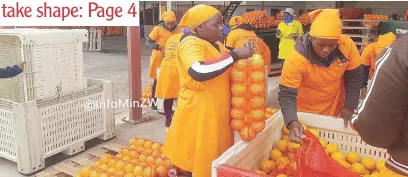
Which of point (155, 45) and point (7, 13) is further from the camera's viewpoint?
point (7, 13)

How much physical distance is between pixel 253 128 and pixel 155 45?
408 cm

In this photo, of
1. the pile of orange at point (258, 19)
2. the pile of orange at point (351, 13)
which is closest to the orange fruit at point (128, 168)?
the pile of orange at point (258, 19)

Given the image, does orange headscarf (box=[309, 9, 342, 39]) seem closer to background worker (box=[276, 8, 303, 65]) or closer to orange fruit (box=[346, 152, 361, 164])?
orange fruit (box=[346, 152, 361, 164])

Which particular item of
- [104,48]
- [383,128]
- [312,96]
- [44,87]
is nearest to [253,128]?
[312,96]

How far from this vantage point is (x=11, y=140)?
378 centimetres

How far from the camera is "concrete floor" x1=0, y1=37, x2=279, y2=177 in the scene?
4174 millimetres

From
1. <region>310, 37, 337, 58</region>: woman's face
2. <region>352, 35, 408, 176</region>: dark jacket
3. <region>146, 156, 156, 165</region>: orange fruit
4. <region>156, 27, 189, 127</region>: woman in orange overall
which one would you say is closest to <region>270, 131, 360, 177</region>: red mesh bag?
<region>352, 35, 408, 176</region>: dark jacket

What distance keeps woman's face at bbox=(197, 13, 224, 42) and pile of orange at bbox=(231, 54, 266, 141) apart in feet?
0.83

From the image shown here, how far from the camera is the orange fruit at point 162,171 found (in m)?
3.09

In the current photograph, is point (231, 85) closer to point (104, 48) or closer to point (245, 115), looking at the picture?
point (245, 115)

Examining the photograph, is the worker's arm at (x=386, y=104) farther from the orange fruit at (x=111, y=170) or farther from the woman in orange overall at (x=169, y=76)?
the woman in orange overall at (x=169, y=76)

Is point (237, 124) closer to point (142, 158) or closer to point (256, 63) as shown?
point (256, 63)

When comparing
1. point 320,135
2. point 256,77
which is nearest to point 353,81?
point 320,135

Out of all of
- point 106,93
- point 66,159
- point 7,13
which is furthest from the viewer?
point 7,13
